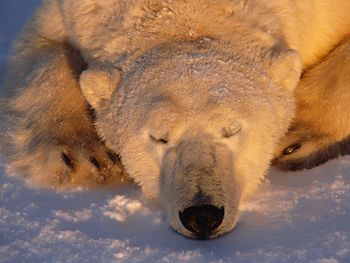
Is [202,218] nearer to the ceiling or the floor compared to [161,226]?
nearer to the ceiling

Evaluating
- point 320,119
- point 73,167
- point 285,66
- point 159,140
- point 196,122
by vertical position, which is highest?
point 285,66

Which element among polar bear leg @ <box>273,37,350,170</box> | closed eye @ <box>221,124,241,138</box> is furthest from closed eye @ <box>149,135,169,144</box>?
polar bear leg @ <box>273,37,350,170</box>

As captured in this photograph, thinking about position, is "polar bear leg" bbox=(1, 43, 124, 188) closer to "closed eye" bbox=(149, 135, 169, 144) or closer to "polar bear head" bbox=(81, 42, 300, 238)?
"polar bear head" bbox=(81, 42, 300, 238)

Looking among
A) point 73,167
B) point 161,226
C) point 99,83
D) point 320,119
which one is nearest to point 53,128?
point 73,167

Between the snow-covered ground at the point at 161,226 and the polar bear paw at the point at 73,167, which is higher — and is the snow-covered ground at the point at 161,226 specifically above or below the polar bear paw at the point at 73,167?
above

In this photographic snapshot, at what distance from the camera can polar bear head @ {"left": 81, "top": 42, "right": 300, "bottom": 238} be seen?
303cm

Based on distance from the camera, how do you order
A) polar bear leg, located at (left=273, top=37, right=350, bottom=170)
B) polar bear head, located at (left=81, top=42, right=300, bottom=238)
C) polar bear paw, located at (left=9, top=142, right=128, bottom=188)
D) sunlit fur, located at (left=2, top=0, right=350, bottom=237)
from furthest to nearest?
polar bear leg, located at (left=273, top=37, right=350, bottom=170) < polar bear paw, located at (left=9, top=142, right=128, bottom=188) < sunlit fur, located at (left=2, top=0, right=350, bottom=237) < polar bear head, located at (left=81, top=42, right=300, bottom=238)

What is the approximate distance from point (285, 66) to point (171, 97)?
54cm

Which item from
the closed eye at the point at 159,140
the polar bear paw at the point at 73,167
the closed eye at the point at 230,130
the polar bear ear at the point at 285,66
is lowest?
the polar bear paw at the point at 73,167

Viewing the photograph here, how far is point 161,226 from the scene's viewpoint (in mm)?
3154

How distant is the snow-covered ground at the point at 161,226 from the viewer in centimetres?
284

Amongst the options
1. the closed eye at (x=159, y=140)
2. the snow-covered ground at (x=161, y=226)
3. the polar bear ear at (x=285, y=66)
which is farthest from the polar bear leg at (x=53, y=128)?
the polar bear ear at (x=285, y=66)

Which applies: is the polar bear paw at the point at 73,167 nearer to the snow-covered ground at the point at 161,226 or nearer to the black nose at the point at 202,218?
the snow-covered ground at the point at 161,226

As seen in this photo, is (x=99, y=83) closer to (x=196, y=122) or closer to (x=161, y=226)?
(x=196, y=122)
